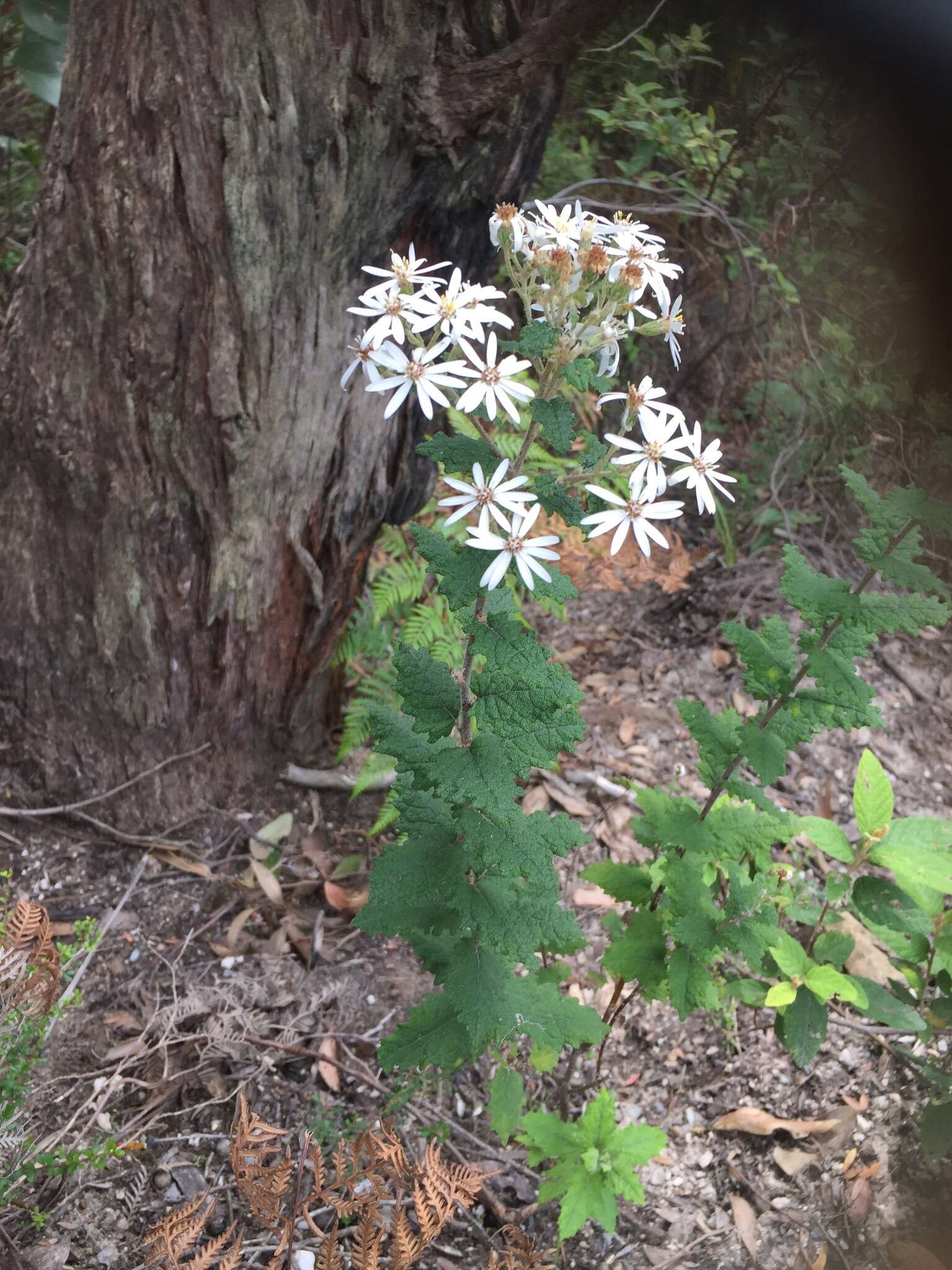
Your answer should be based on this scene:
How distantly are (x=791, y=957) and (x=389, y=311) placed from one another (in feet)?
5.17

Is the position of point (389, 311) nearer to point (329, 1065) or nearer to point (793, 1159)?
point (329, 1065)

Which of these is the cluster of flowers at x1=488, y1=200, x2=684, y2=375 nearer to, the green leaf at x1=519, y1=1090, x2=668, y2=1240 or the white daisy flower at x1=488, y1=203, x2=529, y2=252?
the white daisy flower at x1=488, y1=203, x2=529, y2=252

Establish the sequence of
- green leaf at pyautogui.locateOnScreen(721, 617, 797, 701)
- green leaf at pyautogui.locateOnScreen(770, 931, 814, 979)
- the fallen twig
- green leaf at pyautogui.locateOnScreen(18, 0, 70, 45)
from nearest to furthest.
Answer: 1. green leaf at pyautogui.locateOnScreen(721, 617, 797, 701)
2. green leaf at pyautogui.locateOnScreen(770, 931, 814, 979)
3. green leaf at pyautogui.locateOnScreen(18, 0, 70, 45)
4. the fallen twig

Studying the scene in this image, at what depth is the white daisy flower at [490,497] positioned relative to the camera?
1138mm

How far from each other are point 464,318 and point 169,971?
1885mm

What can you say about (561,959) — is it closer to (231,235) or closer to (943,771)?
(943,771)

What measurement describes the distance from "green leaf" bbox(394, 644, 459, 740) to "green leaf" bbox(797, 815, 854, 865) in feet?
3.31

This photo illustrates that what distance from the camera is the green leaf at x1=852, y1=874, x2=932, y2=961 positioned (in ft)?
6.10

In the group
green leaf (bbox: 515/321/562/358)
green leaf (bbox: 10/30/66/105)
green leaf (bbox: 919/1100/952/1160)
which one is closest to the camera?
green leaf (bbox: 515/321/562/358)

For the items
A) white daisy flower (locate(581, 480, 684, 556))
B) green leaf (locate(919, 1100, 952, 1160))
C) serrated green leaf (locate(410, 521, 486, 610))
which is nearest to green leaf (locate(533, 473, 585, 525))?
white daisy flower (locate(581, 480, 684, 556))

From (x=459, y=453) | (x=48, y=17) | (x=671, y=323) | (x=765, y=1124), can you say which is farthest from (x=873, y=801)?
(x=48, y=17)

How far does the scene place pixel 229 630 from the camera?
2396 millimetres

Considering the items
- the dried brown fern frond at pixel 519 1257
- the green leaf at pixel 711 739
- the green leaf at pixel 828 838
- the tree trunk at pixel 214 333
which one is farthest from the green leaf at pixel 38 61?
the dried brown fern frond at pixel 519 1257

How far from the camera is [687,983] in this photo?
1.73 metres
